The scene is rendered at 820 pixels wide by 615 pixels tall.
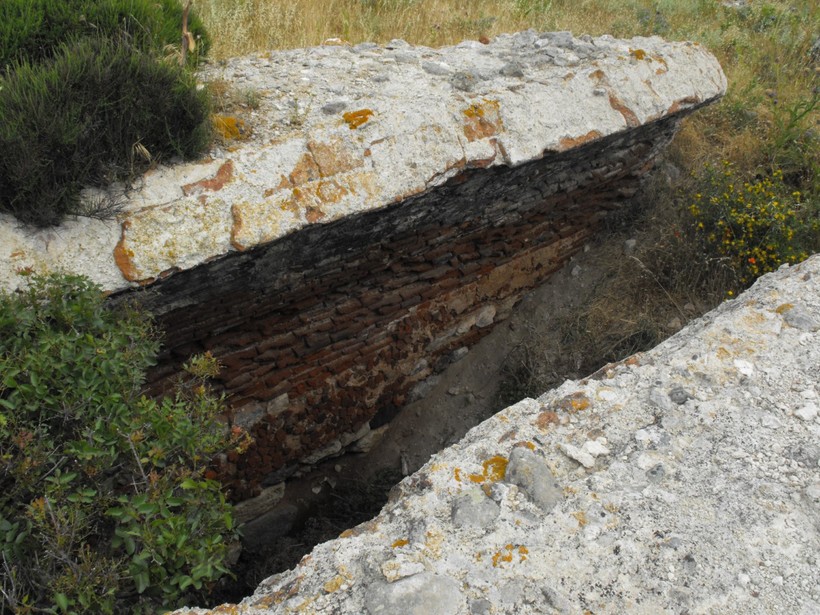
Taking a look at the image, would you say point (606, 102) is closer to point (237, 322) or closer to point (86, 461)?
point (237, 322)

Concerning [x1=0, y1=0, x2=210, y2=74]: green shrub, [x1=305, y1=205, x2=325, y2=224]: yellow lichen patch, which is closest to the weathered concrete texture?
[x1=305, y1=205, x2=325, y2=224]: yellow lichen patch

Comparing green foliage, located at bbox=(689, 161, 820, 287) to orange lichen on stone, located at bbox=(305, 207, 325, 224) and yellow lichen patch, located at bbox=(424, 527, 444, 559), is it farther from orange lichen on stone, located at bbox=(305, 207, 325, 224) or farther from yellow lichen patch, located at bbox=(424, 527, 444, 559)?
yellow lichen patch, located at bbox=(424, 527, 444, 559)

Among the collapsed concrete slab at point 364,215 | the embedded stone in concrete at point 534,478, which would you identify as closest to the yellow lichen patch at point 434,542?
the embedded stone in concrete at point 534,478

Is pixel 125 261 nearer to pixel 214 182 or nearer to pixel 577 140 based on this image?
pixel 214 182

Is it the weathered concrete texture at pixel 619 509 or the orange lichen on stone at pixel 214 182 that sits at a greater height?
the orange lichen on stone at pixel 214 182

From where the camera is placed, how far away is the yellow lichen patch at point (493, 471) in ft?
6.34

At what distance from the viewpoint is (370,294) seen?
365cm

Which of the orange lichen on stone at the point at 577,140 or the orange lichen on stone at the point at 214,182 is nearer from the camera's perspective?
the orange lichen on stone at the point at 214,182

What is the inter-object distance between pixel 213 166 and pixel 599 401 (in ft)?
6.07

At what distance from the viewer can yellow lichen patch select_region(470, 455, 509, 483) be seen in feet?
6.34

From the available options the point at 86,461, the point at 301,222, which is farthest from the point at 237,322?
the point at 86,461

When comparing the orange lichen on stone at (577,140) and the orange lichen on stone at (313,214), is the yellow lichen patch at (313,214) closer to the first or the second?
the orange lichen on stone at (313,214)

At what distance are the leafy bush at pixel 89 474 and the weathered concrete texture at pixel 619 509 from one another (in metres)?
0.33

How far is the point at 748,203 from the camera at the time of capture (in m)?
4.36
